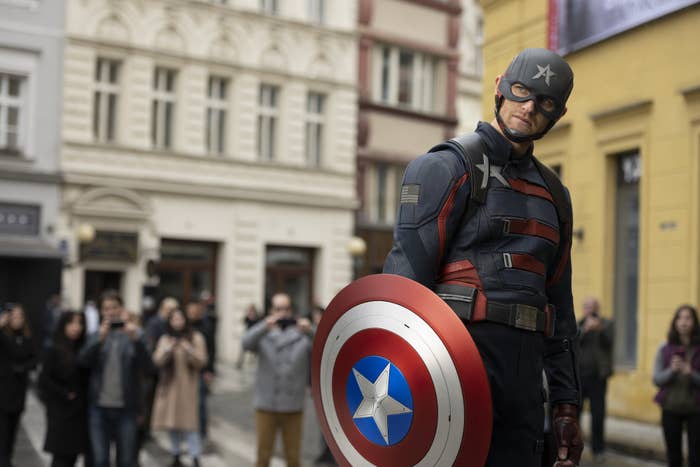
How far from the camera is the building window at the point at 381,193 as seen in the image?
3534 cm

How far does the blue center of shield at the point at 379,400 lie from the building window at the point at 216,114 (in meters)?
28.8

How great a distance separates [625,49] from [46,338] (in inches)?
596

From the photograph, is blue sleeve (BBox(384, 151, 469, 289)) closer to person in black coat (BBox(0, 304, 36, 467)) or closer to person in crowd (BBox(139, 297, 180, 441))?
person in black coat (BBox(0, 304, 36, 467))

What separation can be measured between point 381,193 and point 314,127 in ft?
11.0

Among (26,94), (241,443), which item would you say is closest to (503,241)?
(241,443)

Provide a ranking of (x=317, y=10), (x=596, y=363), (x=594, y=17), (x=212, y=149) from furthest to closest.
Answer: (x=317, y=10) → (x=212, y=149) → (x=594, y=17) → (x=596, y=363)

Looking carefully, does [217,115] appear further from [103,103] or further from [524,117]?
[524,117]

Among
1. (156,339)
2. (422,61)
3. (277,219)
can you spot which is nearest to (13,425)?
(156,339)

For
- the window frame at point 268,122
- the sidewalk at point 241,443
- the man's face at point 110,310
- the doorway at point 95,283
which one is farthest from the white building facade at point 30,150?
the man's face at point 110,310

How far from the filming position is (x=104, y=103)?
98.6 ft

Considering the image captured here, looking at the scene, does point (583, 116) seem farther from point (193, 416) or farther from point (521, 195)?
point (521, 195)

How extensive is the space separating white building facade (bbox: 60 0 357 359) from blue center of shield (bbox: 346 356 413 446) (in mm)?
24926

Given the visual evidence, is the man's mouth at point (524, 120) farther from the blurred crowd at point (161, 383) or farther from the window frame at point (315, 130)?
the window frame at point (315, 130)

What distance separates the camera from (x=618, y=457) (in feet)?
43.9
